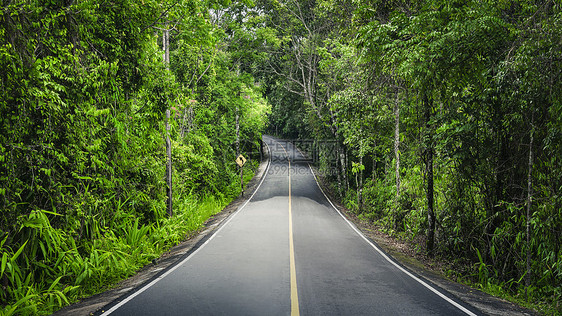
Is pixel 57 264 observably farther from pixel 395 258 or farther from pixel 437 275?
pixel 437 275

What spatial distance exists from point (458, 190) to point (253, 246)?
647cm

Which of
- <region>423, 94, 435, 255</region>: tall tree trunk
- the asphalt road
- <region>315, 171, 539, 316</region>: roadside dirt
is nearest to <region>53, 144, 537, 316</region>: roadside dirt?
<region>315, 171, 539, 316</region>: roadside dirt

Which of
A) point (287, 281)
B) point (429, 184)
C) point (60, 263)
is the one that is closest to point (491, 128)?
Answer: point (429, 184)

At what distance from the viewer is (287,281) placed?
6.56 m

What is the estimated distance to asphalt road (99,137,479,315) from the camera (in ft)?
17.1

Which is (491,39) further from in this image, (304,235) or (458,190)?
(304,235)

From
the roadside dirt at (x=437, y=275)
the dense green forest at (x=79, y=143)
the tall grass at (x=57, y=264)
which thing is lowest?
the roadside dirt at (x=437, y=275)

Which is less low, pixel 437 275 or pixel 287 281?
pixel 287 281

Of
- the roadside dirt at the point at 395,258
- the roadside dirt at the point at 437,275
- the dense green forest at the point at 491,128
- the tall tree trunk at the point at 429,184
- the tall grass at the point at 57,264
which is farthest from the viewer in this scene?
the tall tree trunk at the point at 429,184

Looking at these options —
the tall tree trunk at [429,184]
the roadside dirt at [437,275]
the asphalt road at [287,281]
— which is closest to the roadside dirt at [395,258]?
the roadside dirt at [437,275]

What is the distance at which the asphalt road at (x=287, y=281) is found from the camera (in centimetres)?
523

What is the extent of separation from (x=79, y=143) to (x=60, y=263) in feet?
8.17

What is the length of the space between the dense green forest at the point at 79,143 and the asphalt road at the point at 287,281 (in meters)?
1.59

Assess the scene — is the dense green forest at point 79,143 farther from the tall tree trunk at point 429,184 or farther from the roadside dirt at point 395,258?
the tall tree trunk at point 429,184
